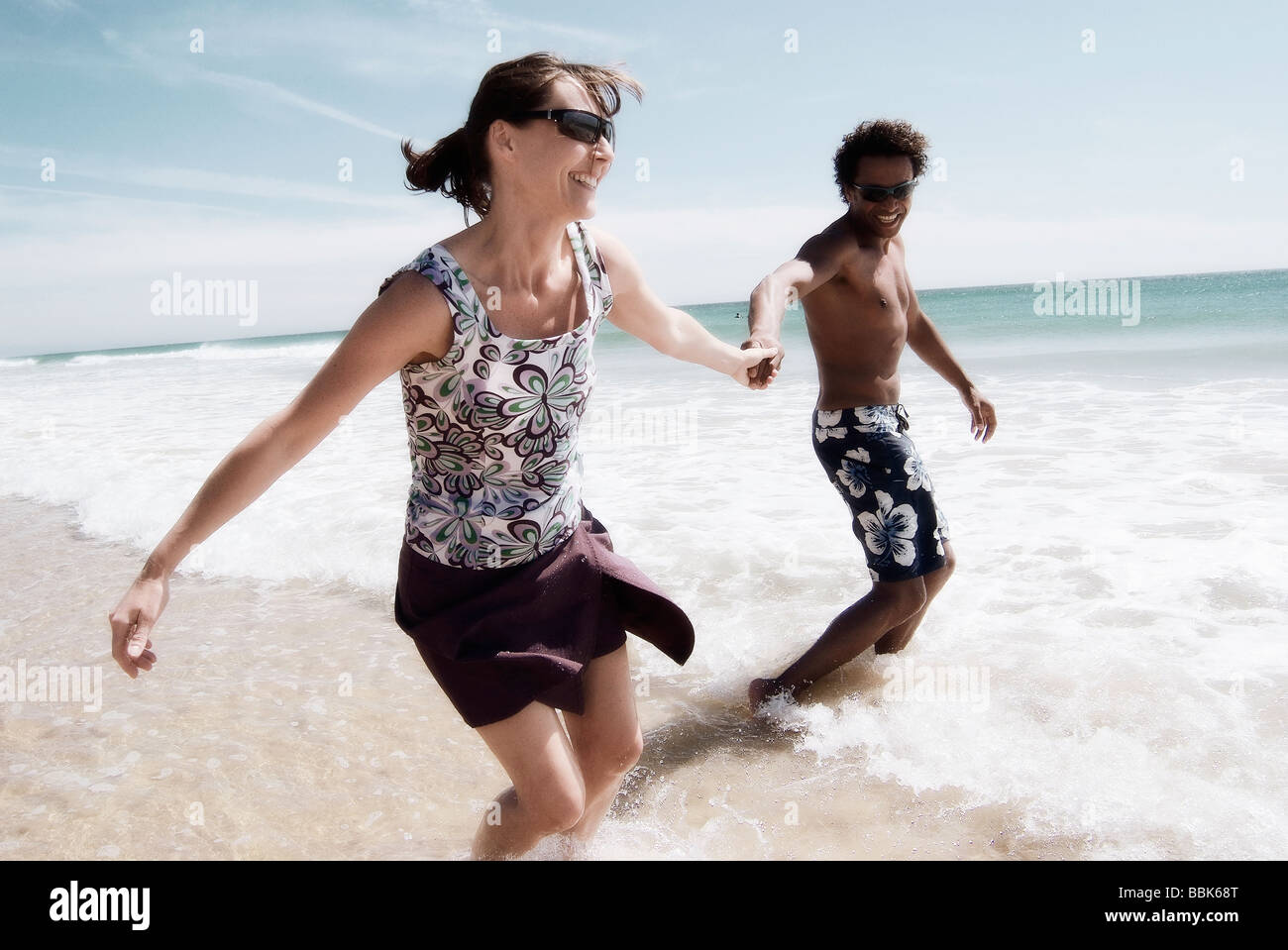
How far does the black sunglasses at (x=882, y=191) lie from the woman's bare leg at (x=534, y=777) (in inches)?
92.8

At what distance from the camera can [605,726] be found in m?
2.44

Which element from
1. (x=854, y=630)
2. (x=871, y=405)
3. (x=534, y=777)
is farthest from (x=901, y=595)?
(x=534, y=777)

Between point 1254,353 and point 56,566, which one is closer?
point 56,566

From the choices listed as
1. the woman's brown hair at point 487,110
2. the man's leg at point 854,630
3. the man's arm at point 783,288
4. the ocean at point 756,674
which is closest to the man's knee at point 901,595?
the man's leg at point 854,630

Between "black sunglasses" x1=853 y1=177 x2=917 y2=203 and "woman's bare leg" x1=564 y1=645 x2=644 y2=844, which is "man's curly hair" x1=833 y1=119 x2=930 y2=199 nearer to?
"black sunglasses" x1=853 y1=177 x2=917 y2=203

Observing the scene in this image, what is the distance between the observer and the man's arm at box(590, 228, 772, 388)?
2.46 m

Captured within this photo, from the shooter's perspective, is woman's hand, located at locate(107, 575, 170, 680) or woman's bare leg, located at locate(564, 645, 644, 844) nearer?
woman's hand, located at locate(107, 575, 170, 680)

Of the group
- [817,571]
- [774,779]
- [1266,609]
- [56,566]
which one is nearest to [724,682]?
[774,779]

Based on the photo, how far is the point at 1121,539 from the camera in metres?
5.23

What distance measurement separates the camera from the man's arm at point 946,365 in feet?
13.4

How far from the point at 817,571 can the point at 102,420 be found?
12.3m

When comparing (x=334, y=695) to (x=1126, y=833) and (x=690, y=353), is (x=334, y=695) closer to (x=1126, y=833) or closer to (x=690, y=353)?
(x=690, y=353)

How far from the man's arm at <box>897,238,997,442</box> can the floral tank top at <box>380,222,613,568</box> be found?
2210 mm

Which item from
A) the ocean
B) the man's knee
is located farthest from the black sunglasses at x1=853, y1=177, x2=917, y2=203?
the ocean
